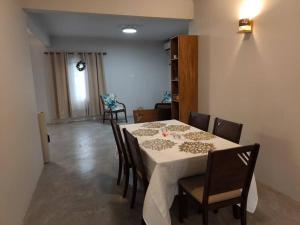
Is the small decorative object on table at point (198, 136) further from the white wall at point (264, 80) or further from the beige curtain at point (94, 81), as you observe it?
the beige curtain at point (94, 81)

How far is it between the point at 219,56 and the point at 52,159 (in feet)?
9.93

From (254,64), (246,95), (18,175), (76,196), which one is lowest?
(76,196)

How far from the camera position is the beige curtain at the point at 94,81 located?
648 centimetres

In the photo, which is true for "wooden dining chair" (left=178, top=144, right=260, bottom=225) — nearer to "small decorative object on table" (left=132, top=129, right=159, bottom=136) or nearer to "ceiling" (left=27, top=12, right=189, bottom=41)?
"small decorative object on table" (left=132, top=129, right=159, bottom=136)

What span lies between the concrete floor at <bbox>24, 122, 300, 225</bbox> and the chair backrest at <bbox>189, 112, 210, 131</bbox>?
0.94 m

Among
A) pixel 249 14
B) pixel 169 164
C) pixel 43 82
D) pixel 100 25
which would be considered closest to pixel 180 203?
pixel 169 164

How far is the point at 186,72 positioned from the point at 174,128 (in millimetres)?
1261

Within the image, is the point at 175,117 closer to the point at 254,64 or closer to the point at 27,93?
the point at 254,64

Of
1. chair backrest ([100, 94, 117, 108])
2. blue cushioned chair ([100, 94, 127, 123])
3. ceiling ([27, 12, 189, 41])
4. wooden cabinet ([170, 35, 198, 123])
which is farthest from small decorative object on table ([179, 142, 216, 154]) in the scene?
chair backrest ([100, 94, 117, 108])

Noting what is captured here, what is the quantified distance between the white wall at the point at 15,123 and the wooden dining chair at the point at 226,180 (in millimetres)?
1413

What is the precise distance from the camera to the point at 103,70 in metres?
6.66

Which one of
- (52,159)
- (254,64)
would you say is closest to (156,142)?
(254,64)

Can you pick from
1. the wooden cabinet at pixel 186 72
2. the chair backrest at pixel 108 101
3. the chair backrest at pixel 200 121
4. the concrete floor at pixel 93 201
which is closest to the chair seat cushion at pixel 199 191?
the concrete floor at pixel 93 201

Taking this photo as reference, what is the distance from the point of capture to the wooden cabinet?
352 cm
